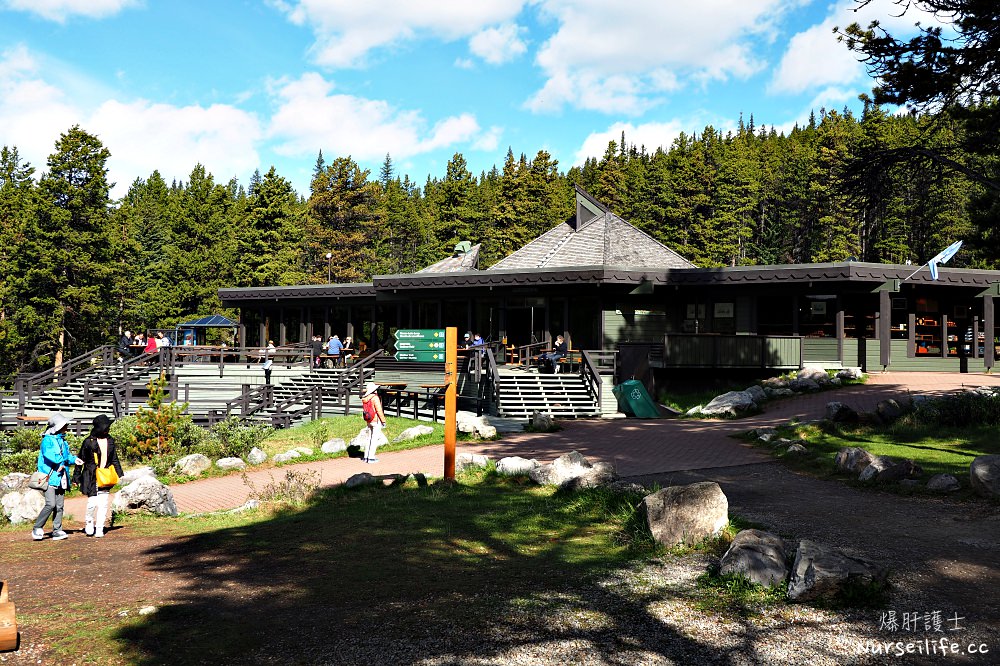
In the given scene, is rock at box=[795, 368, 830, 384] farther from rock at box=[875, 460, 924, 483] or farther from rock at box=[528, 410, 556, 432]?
rock at box=[875, 460, 924, 483]

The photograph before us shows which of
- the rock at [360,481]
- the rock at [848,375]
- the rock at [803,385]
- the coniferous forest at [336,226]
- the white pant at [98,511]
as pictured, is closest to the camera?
the white pant at [98,511]

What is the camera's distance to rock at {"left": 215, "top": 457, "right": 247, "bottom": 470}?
15.9m

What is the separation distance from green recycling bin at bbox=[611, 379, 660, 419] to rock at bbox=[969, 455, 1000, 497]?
11944 millimetres

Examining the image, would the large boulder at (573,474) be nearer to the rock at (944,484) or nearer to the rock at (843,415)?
the rock at (944,484)

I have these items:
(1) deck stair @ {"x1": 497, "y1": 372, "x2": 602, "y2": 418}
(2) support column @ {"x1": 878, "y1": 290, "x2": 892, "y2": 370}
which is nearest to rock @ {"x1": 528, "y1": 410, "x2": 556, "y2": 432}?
(1) deck stair @ {"x1": 497, "y1": 372, "x2": 602, "y2": 418}

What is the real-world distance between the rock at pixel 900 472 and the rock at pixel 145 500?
10.5 metres

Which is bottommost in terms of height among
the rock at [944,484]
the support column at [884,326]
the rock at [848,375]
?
the rock at [944,484]

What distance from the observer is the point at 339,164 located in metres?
67.0

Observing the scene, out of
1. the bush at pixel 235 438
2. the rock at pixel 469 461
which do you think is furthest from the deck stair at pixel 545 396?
the rock at pixel 469 461

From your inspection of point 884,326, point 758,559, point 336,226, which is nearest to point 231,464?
point 758,559

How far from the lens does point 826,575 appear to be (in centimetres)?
599

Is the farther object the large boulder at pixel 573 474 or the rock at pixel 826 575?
the large boulder at pixel 573 474

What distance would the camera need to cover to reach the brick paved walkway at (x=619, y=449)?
43.4 feet

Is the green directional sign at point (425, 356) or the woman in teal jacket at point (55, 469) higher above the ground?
the green directional sign at point (425, 356)
